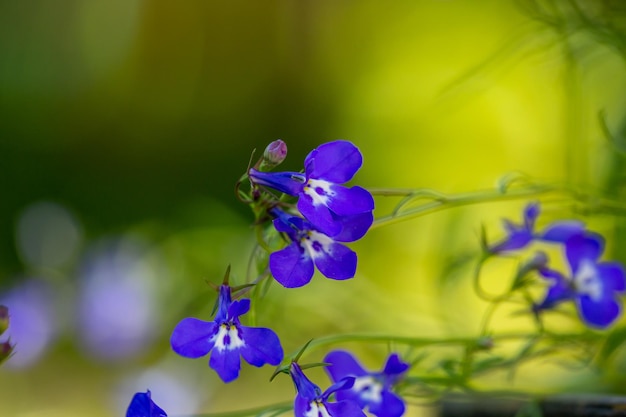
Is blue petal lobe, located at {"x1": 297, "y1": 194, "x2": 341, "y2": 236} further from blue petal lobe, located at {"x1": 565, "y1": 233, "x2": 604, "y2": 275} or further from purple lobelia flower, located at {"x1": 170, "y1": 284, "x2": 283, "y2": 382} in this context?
blue petal lobe, located at {"x1": 565, "y1": 233, "x2": 604, "y2": 275}

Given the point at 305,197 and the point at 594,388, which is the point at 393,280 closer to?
the point at 594,388

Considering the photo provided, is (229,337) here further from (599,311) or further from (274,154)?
(599,311)

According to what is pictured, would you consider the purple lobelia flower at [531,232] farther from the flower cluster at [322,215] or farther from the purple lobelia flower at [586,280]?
the flower cluster at [322,215]

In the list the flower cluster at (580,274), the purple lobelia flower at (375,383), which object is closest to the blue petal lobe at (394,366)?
the purple lobelia flower at (375,383)

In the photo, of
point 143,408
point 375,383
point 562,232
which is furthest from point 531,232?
point 143,408

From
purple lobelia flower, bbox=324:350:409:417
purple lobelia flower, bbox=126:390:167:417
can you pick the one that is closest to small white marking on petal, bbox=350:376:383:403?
purple lobelia flower, bbox=324:350:409:417
